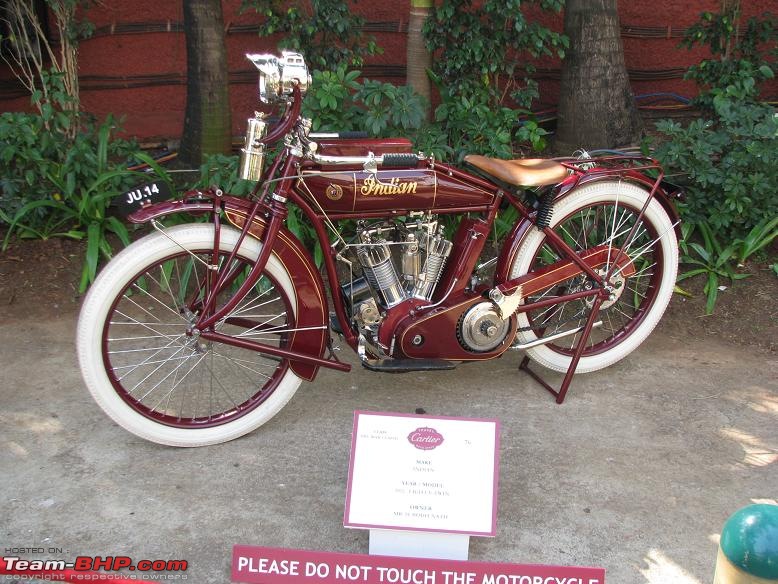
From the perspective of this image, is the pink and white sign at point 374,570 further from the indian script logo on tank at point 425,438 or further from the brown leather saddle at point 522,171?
A: the brown leather saddle at point 522,171

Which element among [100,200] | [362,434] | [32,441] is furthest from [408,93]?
[32,441]

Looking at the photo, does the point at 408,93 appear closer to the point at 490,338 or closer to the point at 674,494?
the point at 490,338

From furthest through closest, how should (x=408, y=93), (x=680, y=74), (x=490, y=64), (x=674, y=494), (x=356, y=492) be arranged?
(x=680, y=74) < (x=490, y=64) < (x=408, y=93) < (x=674, y=494) < (x=356, y=492)

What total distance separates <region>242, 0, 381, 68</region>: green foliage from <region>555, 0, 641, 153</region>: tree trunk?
4.57 feet

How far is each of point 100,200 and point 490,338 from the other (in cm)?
257

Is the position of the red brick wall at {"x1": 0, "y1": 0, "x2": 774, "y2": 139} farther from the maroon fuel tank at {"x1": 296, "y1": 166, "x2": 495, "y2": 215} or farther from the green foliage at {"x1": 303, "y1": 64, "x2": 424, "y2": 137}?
the maroon fuel tank at {"x1": 296, "y1": 166, "x2": 495, "y2": 215}

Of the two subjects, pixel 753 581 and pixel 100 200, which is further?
pixel 100 200

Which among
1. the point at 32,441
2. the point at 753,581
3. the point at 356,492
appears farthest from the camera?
the point at 32,441

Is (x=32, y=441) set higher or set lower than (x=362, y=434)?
lower

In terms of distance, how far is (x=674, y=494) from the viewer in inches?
120

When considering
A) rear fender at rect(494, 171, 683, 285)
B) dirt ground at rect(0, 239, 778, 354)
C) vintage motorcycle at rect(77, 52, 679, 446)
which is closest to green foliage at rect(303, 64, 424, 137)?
vintage motorcycle at rect(77, 52, 679, 446)

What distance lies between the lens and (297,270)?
3146 mm

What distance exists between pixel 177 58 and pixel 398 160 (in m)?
3.34

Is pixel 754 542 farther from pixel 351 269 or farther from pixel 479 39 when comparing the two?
pixel 479 39
